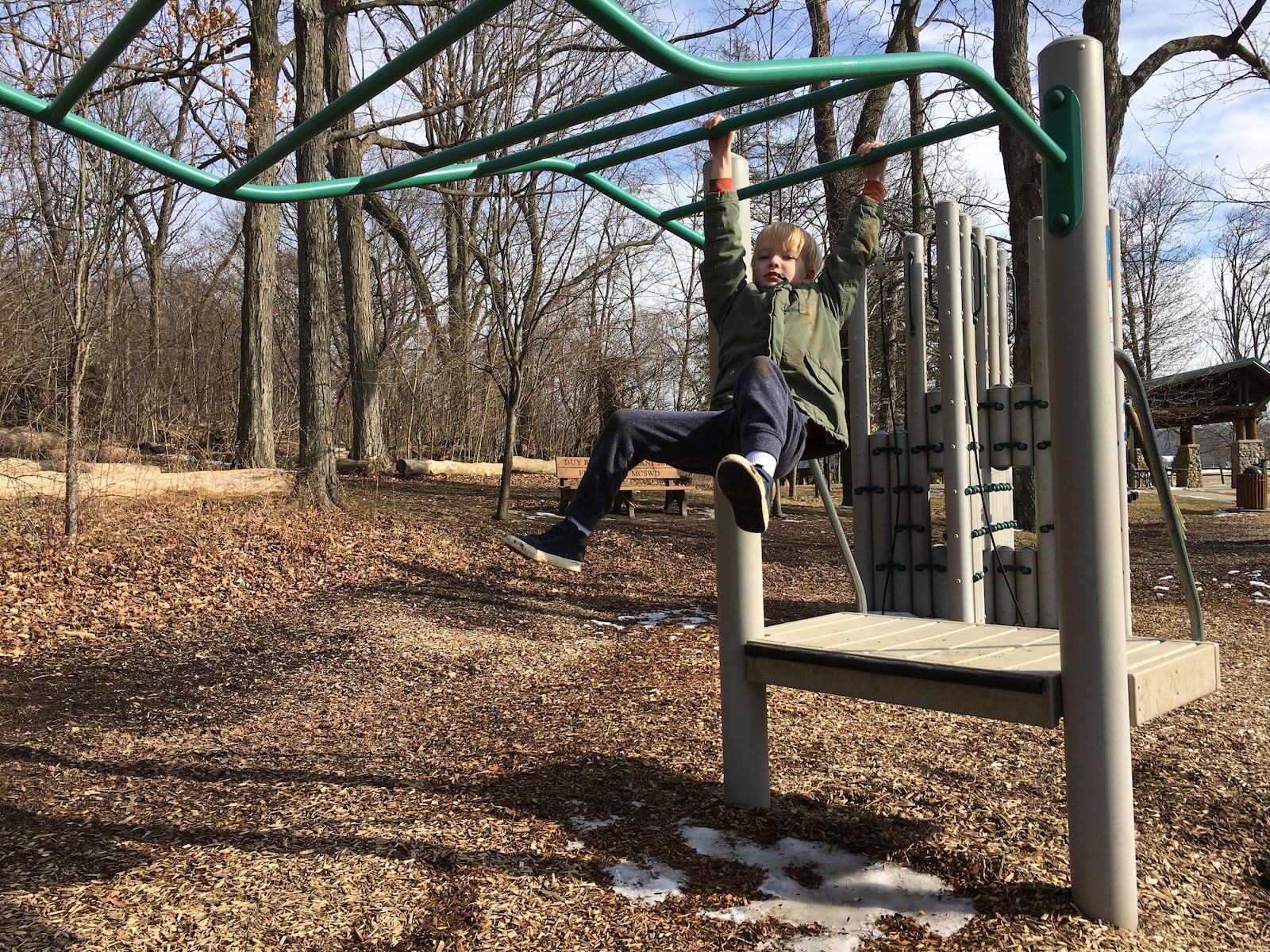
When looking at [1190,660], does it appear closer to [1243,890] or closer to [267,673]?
[1243,890]

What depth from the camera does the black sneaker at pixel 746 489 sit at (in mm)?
2363

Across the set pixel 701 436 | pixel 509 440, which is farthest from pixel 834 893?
pixel 509 440

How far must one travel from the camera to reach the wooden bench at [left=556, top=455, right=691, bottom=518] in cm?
1167

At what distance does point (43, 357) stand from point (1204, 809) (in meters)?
8.70

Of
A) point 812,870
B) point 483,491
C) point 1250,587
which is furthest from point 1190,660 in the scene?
point 483,491

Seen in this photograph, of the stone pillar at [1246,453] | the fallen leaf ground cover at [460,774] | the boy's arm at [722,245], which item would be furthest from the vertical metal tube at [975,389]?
the stone pillar at [1246,453]

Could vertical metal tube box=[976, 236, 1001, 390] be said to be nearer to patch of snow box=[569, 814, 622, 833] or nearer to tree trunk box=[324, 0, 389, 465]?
patch of snow box=[569, 814, 622, 833]

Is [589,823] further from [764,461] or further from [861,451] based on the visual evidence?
[861,451]

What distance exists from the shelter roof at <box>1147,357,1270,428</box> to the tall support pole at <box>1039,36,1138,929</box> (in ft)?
76.3

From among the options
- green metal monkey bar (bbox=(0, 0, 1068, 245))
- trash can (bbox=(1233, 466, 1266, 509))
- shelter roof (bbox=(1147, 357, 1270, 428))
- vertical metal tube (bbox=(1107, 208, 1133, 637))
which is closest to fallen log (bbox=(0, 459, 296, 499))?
green metal monkey bar (bbox=(0, 0, 1068, 245))

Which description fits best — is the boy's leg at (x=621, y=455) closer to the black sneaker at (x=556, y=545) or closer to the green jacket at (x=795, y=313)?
the black sneaker at (x=556, y=545)

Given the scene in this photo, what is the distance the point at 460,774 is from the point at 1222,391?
29053 mm

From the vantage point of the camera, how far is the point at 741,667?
336 cm

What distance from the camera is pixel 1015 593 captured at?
605 centimetres
